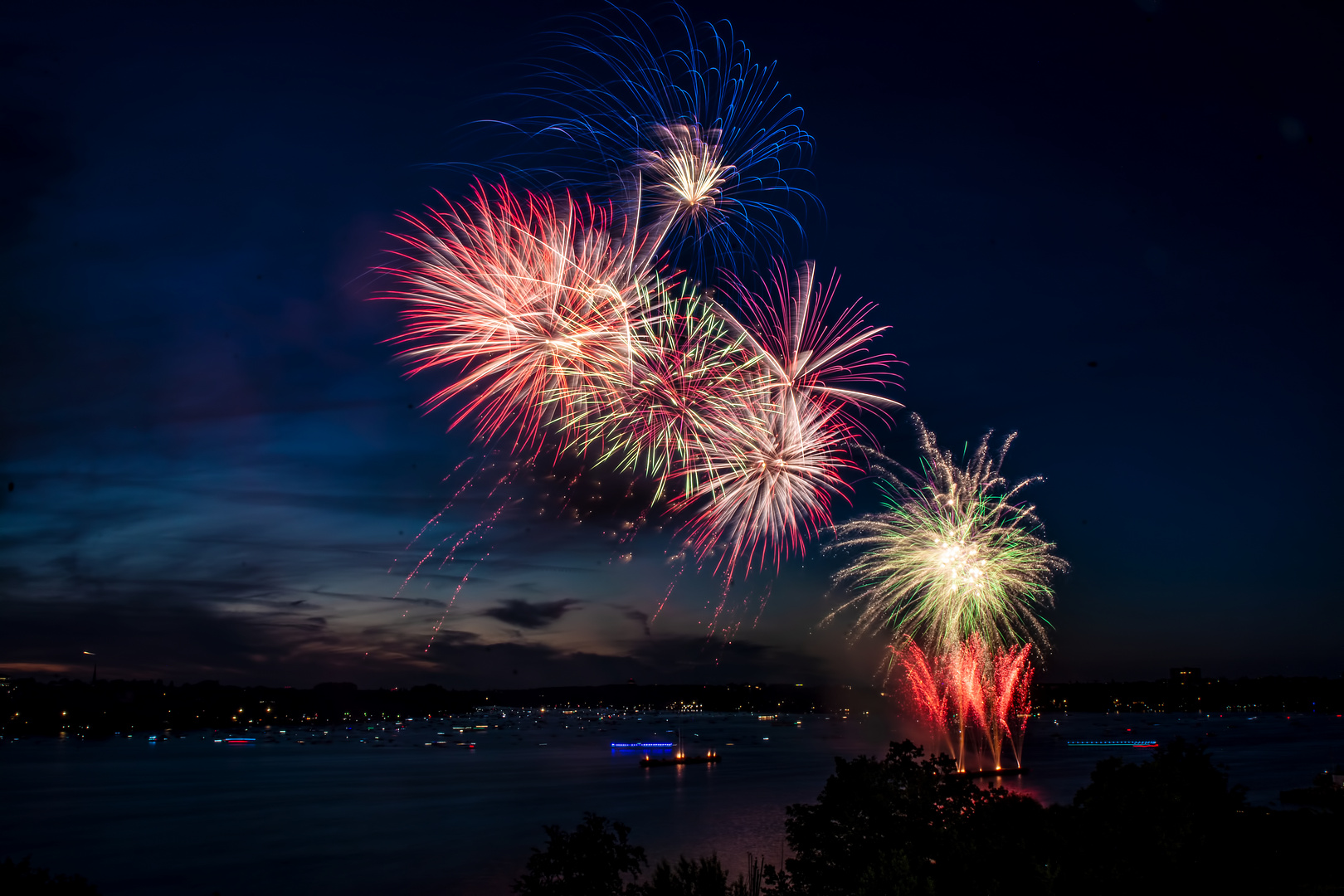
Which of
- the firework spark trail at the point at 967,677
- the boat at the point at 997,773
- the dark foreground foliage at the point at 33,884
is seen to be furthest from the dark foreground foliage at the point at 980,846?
the boat at the point at 997,773

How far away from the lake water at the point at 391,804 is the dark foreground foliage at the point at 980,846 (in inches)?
1422

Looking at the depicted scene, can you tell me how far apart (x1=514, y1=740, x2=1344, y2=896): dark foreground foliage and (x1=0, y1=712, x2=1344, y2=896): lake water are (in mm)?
36113

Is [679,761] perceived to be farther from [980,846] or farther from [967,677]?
[980,846]

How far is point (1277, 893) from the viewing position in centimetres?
1470

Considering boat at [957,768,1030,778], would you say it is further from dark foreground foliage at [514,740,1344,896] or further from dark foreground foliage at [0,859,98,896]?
dark foreground foliage at [0,859,98,896]

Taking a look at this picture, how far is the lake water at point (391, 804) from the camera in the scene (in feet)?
181

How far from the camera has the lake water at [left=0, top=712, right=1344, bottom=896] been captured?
55031 mm

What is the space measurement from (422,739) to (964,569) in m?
173

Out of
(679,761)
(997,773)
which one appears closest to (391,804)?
(679,761)

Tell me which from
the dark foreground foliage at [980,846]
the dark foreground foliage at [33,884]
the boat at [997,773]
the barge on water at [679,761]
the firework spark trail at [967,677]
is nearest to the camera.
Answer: the dark foreground foliage at [33,884]

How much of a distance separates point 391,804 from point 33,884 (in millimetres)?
74313

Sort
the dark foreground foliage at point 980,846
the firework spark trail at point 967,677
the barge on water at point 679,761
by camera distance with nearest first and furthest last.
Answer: the dark foreground foliage at point 980,846 < the firework spark trail at point 967,677 < the barge on water at point 679,761

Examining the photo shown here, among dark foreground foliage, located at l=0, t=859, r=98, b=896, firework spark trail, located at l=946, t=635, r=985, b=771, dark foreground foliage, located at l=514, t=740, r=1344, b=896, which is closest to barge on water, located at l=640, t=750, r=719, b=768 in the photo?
firework spark trail, located at l=946, t=635, r=985, b=771

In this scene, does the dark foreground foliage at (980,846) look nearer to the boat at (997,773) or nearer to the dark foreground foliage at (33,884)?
the dark foreground foliage at (33,884)
